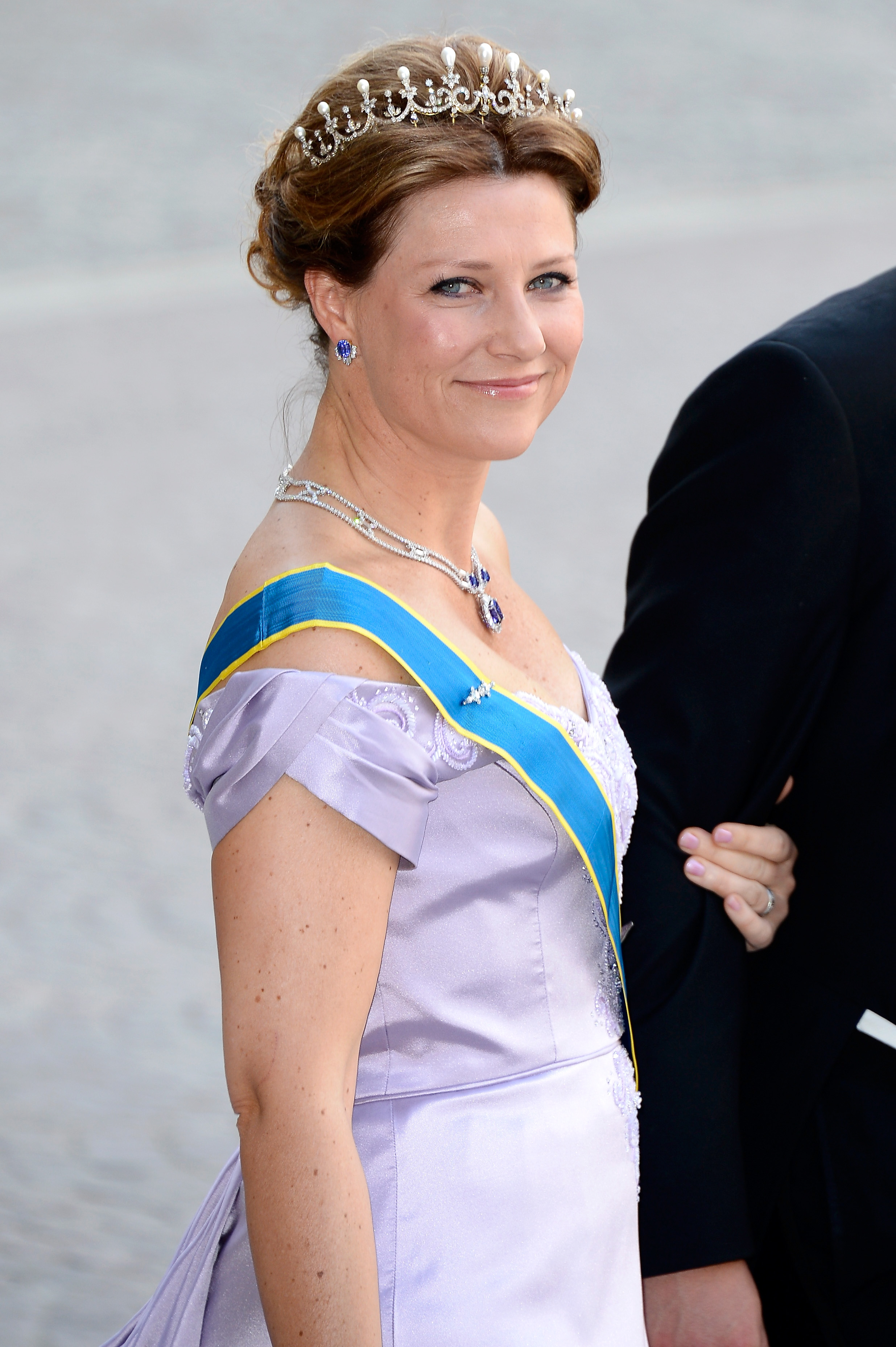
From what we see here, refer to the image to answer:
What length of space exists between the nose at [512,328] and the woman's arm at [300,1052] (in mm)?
431

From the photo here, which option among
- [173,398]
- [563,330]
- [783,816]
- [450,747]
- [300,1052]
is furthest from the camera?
[173,398]

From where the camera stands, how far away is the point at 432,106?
1.29m

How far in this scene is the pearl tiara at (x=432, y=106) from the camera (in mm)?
1289

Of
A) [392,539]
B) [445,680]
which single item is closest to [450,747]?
A: [445,680]

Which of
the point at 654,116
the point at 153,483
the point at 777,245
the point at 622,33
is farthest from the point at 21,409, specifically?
the point at 622,33

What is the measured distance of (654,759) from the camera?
4.72 feet

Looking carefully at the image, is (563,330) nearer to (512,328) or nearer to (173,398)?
(512,328)

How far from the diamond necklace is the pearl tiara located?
288 millimetres

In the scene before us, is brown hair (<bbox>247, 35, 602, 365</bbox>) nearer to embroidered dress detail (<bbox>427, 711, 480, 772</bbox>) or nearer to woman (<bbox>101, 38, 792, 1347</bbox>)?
woman (<bbox>101, 38, 792, 1347</bbox>)

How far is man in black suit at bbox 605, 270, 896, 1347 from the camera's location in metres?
1.34

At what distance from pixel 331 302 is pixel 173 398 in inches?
274

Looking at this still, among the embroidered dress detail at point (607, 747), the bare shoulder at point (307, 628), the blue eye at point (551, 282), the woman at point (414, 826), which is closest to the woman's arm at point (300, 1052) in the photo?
the woman at point (414, 826)

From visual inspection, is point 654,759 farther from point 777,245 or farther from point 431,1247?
point 777,245

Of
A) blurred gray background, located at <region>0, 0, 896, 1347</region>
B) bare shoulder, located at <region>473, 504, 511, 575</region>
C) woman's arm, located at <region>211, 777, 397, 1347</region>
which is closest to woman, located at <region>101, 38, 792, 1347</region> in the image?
woman's arm, located at <region>211, 777, 397, 1347</region>
